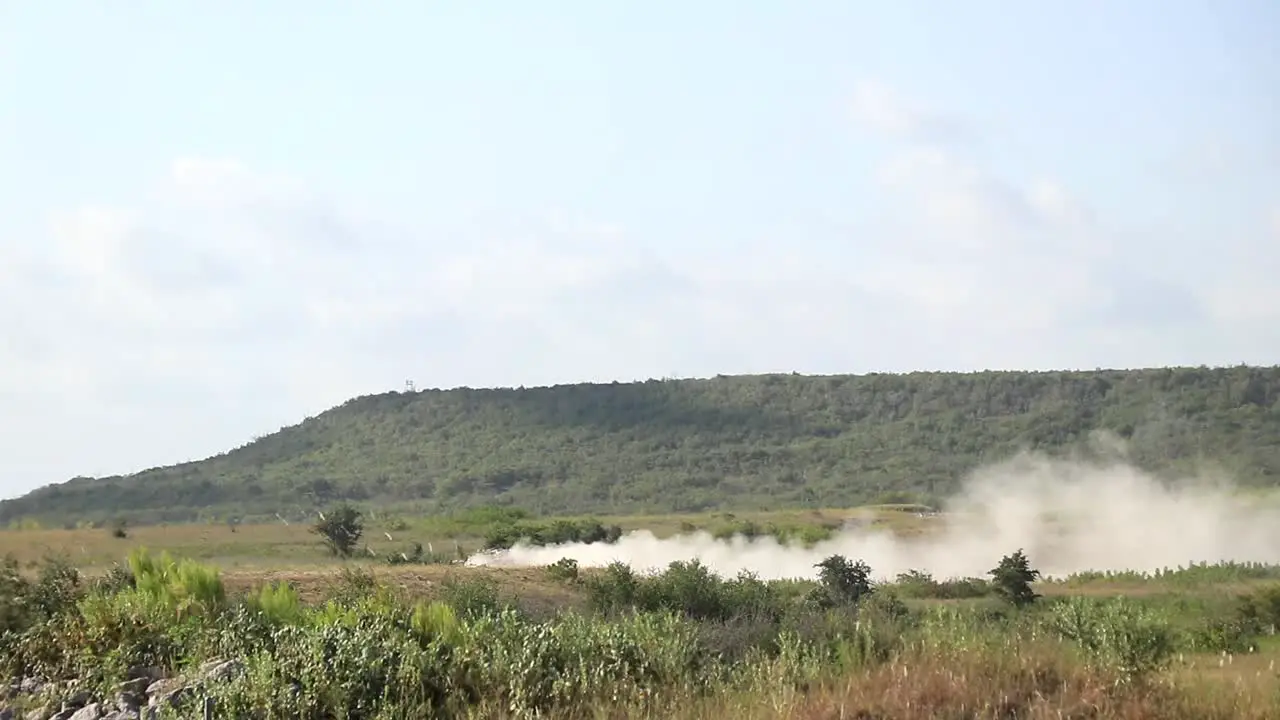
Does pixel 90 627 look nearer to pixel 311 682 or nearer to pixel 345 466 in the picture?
pixel 311 682

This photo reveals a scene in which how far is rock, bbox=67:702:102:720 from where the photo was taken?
12031mm

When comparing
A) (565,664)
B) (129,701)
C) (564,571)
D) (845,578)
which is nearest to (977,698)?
(565,664)

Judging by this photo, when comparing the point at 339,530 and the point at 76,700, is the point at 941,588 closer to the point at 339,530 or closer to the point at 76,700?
the point at 339,530

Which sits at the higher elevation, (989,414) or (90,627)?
(989,414)

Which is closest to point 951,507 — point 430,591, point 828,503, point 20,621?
point 828,503

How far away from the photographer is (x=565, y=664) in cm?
1130

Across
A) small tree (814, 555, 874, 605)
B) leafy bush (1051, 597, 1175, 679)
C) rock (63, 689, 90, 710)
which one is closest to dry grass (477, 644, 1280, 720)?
leafy bush (1051, 597, 1175, 679)

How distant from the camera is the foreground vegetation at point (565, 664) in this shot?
9961mm

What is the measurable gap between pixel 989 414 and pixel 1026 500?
42856 millimetres

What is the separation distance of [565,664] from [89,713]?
4.20m

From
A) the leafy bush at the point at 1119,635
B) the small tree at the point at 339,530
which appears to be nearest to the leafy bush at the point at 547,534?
the small tree at the point at 339,530

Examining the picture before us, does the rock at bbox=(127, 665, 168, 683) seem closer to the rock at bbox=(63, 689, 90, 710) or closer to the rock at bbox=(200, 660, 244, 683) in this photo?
the rock at bbox=(63, 689, 90, 710)

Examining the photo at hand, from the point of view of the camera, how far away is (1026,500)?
6247cm

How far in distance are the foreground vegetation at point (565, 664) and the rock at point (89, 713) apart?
57 millimetres
